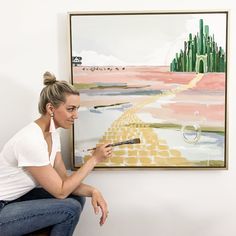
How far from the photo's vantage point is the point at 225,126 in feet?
6.39

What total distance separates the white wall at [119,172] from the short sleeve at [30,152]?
415 mm

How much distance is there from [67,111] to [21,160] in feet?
0.95

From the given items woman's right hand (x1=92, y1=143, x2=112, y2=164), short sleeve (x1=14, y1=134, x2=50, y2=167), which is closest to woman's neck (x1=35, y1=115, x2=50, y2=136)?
short sleeve (x1=14, y1=134, x2=50, y2=167)

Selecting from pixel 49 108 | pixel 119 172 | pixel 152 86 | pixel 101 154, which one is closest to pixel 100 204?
pixel 101 154

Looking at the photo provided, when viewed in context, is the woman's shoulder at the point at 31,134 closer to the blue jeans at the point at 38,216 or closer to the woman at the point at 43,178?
the woman at the point at 43,178

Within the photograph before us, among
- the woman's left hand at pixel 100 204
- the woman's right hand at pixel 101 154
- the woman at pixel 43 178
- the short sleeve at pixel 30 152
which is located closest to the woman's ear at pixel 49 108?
the woman at pixel 43 178

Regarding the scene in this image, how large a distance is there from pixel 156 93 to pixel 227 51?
40cm

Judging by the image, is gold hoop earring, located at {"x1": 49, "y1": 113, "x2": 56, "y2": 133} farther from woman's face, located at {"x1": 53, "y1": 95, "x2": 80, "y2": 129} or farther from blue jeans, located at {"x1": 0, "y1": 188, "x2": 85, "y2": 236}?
blue jeans, located at {"x1": 0, "y1": 188, "x2": 85, "y2": 236}

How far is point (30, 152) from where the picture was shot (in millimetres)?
1584

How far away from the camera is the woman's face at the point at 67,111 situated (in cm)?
169

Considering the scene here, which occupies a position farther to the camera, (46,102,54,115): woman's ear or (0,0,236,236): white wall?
(0,0,236,236): white wall

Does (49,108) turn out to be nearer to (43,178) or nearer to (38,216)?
(43,178)

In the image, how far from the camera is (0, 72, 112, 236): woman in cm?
158

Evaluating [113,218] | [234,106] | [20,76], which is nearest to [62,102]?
[20,76]
